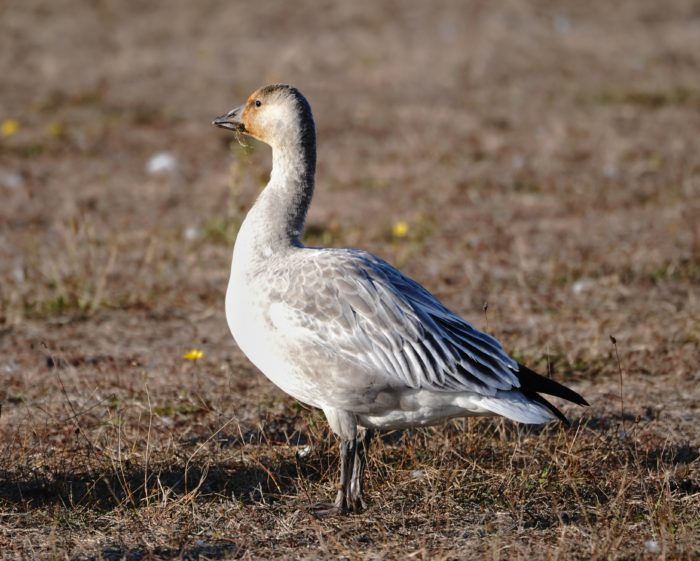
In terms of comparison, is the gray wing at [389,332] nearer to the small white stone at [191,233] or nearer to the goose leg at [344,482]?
the goose leg at [344,482]

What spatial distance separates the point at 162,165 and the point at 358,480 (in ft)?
20.6

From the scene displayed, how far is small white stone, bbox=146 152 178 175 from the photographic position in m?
9.84

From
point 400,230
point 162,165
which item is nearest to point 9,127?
point 162,165

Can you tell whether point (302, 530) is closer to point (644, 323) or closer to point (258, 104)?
point (258, 104)

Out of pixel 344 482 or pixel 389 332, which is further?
pixel 344 482

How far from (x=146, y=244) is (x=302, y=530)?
425cm

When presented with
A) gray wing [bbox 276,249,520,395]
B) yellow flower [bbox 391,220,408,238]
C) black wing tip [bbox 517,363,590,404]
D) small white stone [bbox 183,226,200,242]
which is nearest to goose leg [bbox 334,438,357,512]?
gray wing [bbox 276,249,520,395]

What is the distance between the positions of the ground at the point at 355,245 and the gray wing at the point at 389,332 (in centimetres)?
55

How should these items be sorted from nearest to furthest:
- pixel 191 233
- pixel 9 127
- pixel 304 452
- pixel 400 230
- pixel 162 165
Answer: pixel 304 452 → pixel 400 230 → pixel 191 233 → pixel 162 165 → pixel 9 127

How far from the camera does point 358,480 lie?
4.18 metres

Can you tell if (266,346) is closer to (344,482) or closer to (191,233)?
(344,482)

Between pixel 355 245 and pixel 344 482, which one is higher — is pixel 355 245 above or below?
above

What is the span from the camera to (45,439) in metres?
4.73

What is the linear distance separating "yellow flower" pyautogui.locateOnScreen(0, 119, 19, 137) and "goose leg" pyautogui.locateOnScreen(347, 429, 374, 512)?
6.98m
